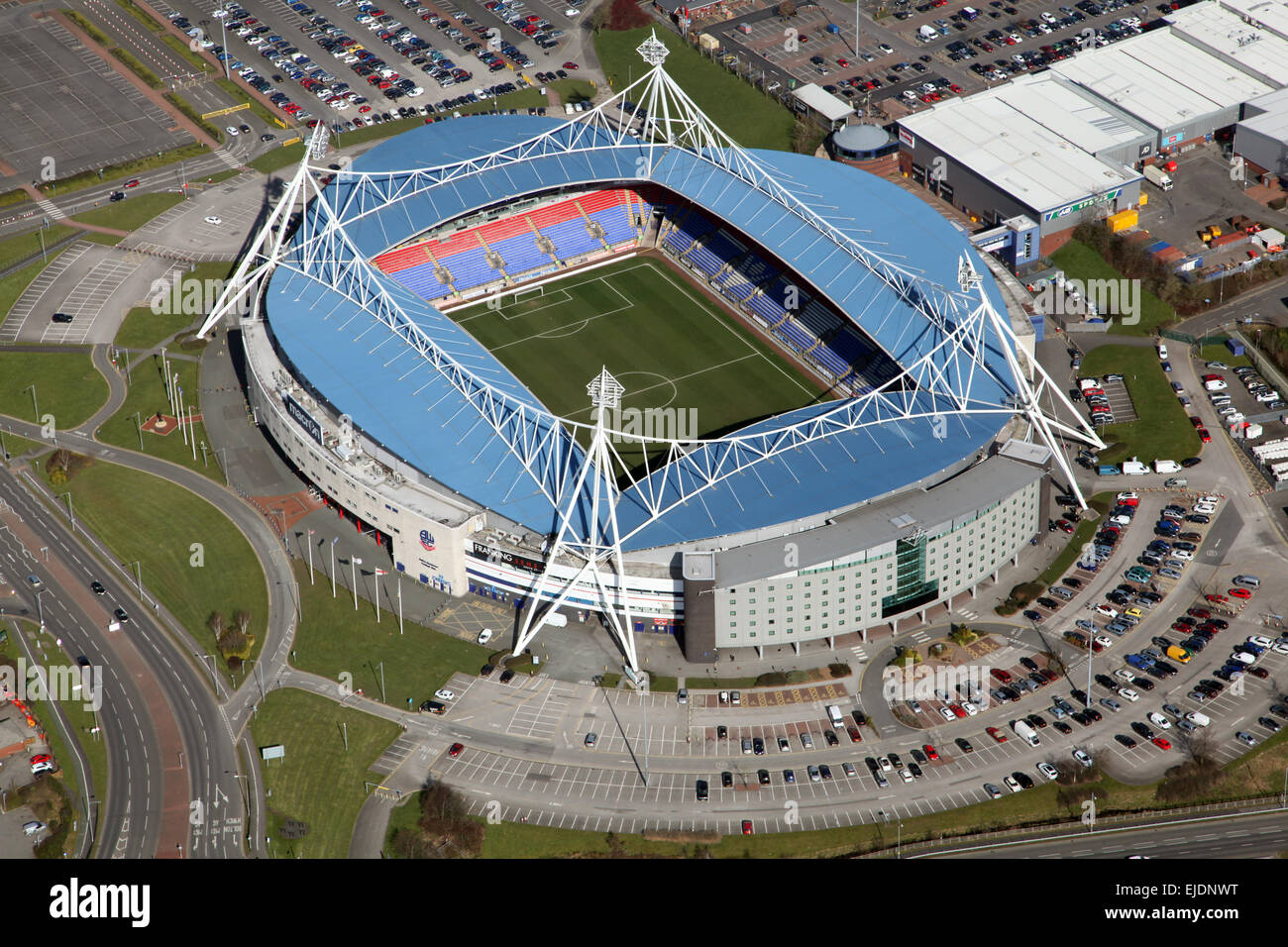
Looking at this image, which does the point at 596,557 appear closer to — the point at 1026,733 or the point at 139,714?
the point at 1026,733

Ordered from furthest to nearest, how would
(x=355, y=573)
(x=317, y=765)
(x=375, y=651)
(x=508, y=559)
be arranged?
(x=355, y=573), (x=508, y=559), (x=375, y=651), (x=317, y=765)

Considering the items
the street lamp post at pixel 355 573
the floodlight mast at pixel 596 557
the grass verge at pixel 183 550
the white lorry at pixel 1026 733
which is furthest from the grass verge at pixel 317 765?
the white lorry at pixel 1026 733

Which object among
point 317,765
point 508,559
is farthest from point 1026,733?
point 317,765

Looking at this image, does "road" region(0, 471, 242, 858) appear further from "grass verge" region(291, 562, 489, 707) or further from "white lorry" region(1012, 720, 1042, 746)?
"white lorry" region(1012, 720, 1042, 746)

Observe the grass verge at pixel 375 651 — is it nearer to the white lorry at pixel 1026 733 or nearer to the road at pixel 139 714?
the road at pixel 139 714

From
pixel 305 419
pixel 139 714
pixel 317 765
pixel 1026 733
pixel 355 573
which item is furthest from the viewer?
pixel 305 419

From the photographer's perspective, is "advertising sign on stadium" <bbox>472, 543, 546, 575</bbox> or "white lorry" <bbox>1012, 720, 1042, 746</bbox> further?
"advertising sign on stadium" <bbox>472, 543, 546, 575</bbox>

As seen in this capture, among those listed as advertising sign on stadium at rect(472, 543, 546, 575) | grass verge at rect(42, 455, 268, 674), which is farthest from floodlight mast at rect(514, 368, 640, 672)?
grass verge at rect(42, 455, 268, 674)
